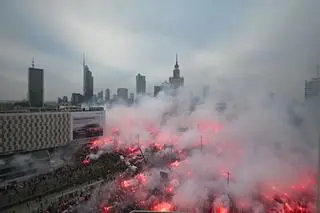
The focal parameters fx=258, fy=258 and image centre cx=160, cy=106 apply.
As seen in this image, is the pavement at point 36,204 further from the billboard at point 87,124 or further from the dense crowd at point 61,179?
the billboard at point 87,124

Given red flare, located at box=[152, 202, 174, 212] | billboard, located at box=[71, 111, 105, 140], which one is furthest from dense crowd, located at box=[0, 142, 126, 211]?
red flare, located at box=[152, 202, 174, 212]

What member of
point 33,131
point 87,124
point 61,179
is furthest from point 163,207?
point 87,124

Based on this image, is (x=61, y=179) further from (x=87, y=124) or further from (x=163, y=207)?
(x=87, y=124)

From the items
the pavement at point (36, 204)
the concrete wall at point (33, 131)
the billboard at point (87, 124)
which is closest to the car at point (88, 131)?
the billboard at point (87, 124)

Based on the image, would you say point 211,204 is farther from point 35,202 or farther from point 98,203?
point 35,202

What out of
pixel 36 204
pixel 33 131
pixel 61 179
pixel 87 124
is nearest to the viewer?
pixel 36 204
